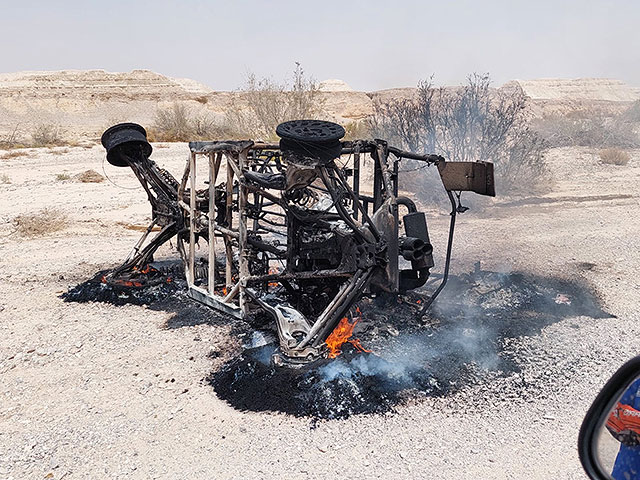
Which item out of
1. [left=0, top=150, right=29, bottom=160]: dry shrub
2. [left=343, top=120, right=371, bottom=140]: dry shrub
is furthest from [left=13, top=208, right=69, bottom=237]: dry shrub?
[left=0, top=150, right=29, bottom=160]: dry shrub

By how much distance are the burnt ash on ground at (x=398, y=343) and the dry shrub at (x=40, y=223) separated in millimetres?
4566

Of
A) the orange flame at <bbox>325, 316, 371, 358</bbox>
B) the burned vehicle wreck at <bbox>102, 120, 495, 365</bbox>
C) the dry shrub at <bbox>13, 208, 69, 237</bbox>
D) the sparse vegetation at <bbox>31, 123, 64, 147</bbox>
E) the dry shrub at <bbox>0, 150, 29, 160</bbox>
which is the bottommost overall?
the sparse vegetation at <bbox>31, 123, 64, 147</bbox>

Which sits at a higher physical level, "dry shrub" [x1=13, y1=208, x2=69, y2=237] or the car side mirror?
the car side mirror

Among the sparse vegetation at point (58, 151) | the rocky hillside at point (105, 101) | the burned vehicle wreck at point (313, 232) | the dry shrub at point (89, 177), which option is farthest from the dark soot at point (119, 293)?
the rocky hillside at point (105, 101)

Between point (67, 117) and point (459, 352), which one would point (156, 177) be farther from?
point (67, 117)

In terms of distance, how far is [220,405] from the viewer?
517 cm

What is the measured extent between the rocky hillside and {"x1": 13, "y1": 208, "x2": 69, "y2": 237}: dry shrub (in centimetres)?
2745

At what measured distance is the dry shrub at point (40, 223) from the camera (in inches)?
488

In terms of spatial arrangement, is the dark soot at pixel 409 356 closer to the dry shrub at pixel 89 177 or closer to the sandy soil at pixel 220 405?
the sandy soil at pixel 220 405

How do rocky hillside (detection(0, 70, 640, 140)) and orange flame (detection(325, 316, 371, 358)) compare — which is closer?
orange flame (detection(325, 316, 371, 358))

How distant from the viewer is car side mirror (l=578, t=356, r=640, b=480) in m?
1.78

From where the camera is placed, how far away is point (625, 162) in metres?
21.4

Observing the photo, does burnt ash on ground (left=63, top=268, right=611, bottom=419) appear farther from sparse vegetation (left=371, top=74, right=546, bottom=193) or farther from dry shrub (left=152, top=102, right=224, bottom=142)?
dry shrub (left=152, top=102, right=224, bottom=142)

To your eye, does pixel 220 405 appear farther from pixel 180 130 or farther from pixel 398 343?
pixel 180 130
